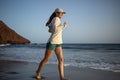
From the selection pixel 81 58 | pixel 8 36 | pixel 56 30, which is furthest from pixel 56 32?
pixel 8 36

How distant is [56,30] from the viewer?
4.87 m

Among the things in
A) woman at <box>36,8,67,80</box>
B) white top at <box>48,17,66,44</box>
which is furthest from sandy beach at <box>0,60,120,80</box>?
white top at <box>48,17,66,44</box>

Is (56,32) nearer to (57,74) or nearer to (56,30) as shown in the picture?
(56,30)

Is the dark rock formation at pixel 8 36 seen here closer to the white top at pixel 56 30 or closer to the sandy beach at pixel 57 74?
the sandy beach at pixel 57 74

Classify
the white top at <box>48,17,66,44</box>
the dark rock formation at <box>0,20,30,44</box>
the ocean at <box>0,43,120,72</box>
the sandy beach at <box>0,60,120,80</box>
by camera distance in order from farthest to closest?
the dark rock formation at <box>0,20,30,44</box>
the ocean at <box>0,43,120,72</box>
the sandy beach at <box>0,60,120,80</box>
the white top at <box>48,17,66,44</box>

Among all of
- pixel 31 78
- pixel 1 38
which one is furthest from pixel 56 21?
pixel 1 38

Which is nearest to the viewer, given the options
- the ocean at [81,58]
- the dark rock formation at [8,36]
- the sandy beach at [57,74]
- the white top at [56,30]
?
the white top at [56,30]

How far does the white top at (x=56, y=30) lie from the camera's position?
4853mm

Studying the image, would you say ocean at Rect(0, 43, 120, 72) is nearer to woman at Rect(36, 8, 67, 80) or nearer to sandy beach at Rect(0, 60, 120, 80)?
sandy beach at Rect(0, 60, 120, 80)

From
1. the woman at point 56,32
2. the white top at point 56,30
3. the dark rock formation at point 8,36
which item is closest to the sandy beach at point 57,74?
the woman at point 56,32

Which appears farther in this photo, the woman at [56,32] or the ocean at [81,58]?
the ocean at [81,58]

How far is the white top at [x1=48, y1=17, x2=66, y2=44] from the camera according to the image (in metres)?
4.85

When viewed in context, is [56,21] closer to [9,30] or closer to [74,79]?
[74,79]

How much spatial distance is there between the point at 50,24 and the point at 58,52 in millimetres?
705
